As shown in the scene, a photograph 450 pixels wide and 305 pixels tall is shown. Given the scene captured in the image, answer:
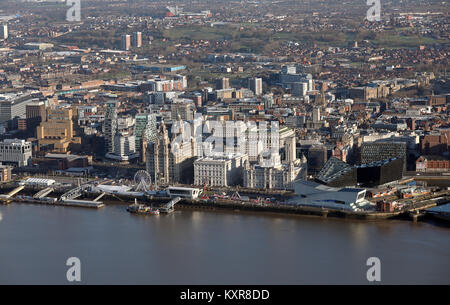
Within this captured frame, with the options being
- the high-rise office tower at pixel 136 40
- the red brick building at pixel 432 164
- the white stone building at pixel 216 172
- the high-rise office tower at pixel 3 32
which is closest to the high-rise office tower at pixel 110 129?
the white stone building at pixel 216 172

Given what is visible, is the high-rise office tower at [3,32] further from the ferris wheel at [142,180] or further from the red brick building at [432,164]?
the red brick building at [432,164]

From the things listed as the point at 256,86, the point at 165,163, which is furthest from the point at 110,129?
the point at 256,86

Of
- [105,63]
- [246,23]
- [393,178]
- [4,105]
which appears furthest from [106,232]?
[246,23]

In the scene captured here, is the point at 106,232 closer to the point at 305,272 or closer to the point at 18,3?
the point at 305,272

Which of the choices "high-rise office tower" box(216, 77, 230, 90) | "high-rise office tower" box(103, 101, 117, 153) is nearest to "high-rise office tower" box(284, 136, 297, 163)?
"high-rise office tower" box(103, 101, 117, 153)

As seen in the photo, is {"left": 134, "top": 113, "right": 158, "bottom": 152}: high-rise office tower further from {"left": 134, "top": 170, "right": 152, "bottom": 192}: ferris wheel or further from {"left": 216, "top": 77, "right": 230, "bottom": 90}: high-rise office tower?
{"left": 216, "top": 77, "right": 230, "bottom": 90}: high-rise office tower

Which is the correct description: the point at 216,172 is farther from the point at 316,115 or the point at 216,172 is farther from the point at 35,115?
the point at 35,115

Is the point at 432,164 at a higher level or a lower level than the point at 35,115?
lower
